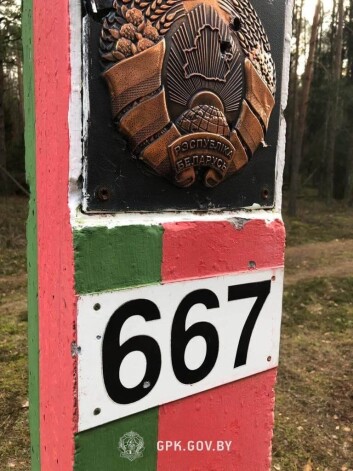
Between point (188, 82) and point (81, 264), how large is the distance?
50 centimetres

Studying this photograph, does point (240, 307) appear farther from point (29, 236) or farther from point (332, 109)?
point (332, 109)

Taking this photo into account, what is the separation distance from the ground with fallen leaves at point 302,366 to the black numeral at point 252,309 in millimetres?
1749

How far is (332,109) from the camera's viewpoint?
14.3m

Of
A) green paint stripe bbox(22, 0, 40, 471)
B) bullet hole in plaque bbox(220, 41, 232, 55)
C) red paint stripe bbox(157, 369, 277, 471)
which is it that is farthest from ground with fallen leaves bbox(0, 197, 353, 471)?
bullet hole in plaque bbox(220, 41, 232, 55)

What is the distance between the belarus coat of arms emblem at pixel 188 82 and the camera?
3.25 ft

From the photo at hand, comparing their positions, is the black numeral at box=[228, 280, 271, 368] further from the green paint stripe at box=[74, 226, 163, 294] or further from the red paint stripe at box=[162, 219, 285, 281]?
the green paint stripe at box=[74, 226, 163, 294]

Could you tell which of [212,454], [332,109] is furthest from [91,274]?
[332,109]

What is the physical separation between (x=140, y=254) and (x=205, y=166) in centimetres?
29

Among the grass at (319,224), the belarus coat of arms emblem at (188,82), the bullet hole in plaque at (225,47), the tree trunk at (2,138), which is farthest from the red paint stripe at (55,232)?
the tree trunk at (2,138)

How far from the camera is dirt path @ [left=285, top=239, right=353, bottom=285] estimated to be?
684 cm

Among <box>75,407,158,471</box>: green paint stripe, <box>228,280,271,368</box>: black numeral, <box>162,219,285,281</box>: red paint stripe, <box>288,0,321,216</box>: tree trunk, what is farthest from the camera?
<box>288,0,321,216</box>: tree trunk

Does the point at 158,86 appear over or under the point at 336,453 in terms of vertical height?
over

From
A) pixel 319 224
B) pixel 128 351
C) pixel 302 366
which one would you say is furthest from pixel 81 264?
pixel 319 224

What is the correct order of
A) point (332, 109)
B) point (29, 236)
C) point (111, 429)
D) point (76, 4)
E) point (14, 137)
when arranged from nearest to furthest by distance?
1. point (76, 4)
2. point (111, 429)
3. point (29, 236)
4. point (332, 109)
5. point (14, 137)
